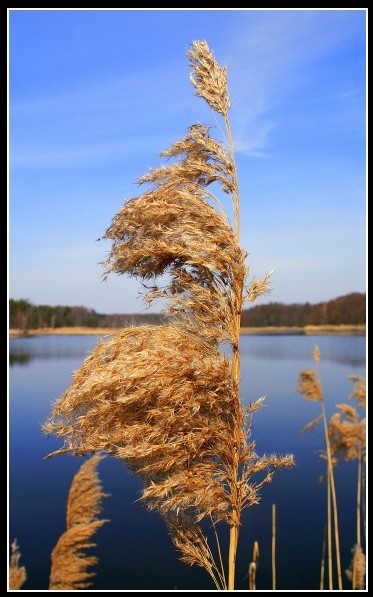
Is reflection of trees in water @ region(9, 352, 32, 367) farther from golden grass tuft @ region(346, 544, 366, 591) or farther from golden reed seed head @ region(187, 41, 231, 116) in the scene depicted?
golden reed seed head @ region(187, 41, 231, 116)

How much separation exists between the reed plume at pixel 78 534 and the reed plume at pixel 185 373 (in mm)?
1572

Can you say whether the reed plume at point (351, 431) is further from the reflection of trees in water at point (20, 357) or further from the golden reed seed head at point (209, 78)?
the reflection of trees in water at point (20, 357)

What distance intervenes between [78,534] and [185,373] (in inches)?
86.9

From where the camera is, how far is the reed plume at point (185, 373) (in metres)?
2.25

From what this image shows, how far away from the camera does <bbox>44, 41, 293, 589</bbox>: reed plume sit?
2.25 meters

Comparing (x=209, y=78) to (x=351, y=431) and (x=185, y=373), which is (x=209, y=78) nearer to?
(x=185, y=373)

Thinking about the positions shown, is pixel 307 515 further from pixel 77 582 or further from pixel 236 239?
pixel 236 239

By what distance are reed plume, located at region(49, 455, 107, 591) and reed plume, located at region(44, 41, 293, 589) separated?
157 centimetres

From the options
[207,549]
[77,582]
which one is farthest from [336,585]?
[207,549]

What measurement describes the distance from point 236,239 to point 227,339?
1.52ft

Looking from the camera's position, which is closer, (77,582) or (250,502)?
(250,502)

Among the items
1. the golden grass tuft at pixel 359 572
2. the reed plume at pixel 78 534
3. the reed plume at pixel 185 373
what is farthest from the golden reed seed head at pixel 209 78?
the golden grass tuft at pixel 359 572

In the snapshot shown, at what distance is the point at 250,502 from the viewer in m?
2.33

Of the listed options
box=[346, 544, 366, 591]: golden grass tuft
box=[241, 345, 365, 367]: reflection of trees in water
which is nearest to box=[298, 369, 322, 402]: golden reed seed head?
box=[346, 544, 366, 591]: golden grass tuft
